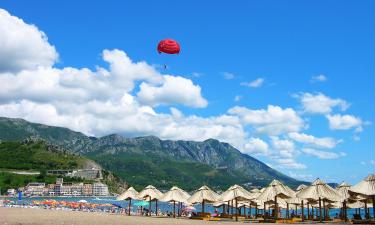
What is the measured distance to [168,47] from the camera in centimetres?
3978

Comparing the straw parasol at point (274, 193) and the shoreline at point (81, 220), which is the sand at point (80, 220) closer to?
the shoreline at point (81, 220)

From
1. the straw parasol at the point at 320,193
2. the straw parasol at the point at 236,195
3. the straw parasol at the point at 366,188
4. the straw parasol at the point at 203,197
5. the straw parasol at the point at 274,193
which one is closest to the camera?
the straw parasol at the point at 366,188

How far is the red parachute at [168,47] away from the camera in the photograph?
3959 cm

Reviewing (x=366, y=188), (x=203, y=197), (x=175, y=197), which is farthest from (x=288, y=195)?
(x=175, y=197)

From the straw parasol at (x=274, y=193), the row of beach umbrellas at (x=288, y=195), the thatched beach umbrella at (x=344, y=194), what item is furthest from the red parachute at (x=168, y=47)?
the thatched beach umbrella at (x=344, y=194)

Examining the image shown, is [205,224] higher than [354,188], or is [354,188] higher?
[354,188]

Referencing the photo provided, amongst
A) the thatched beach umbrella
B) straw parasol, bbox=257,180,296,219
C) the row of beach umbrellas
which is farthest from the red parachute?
the thatched beach umbrella

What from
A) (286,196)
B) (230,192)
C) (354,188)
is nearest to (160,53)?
(230,192)

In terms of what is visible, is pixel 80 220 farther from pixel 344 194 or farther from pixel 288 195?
pixel 344 194

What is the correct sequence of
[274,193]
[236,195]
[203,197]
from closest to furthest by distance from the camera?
[274,193]
[236,195]
[203,197]

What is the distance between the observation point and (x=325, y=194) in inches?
1320

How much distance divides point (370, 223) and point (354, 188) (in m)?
3.97

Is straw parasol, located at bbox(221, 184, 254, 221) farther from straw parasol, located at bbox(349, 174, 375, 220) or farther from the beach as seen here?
straw parasol, located at bbox(349, 174, 375, 220)

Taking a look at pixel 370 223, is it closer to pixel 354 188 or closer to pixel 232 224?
pixel 354 188
